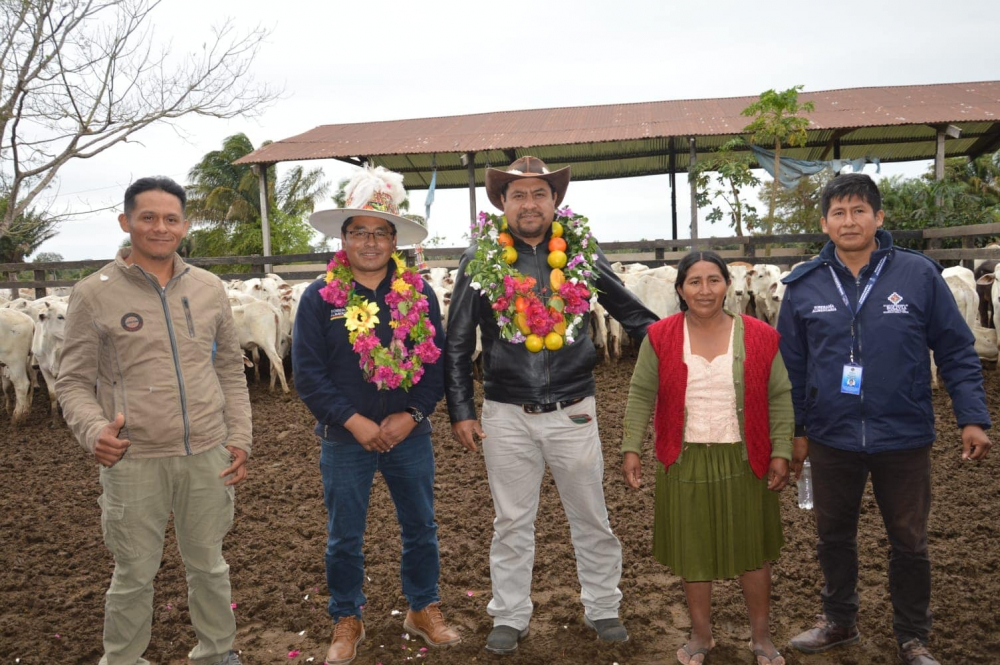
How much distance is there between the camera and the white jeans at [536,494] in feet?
12.0

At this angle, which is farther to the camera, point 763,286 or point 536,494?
point 763,286

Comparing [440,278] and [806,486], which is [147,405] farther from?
[440,278]

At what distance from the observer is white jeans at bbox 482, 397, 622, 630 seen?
3.66m

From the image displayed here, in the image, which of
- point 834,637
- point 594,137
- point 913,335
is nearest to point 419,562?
point 834,637

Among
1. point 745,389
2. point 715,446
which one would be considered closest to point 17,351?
point 715,446

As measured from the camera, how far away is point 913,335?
10.8 ft

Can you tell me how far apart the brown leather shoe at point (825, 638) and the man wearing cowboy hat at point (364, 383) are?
65.3 inches

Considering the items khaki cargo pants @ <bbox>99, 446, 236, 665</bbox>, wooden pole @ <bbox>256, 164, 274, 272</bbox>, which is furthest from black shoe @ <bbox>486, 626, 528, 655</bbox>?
wooden pole @ <bbox>256, 164, 274, 272</bbox>

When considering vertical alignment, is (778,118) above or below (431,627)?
above

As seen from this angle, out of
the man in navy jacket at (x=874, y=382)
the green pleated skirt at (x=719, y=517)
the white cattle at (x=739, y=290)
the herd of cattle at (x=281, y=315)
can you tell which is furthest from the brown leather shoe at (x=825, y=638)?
the white cattle at (x=739, y=290)

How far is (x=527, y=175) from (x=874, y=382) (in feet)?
5.95

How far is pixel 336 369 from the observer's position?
366 cm

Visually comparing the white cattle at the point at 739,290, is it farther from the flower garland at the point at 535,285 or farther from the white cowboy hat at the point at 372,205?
the white cowboy hat at the point at 372,205

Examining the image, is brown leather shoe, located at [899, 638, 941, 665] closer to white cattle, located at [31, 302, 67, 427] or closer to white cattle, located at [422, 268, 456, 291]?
white cattle, located at [31, 302, 67, 427]
